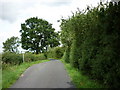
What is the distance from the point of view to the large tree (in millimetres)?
55688

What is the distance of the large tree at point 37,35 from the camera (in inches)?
2192

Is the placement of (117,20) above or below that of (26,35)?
below

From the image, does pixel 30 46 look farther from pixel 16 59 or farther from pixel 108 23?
pixel 108 23

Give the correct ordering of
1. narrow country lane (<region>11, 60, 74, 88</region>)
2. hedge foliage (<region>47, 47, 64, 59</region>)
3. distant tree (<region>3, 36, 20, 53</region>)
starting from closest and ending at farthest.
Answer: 1. narrow country lane (<region>11, 60, 74, 88</region>)
2. hedge foliage (<region>47, 47, 64, 59</region>)
3. distant tree (<region>3, 36, 20, 53</region>)

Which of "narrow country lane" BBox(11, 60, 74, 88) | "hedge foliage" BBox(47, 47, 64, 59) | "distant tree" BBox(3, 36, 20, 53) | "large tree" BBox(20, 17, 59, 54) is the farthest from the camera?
"distant tree" BBox(3, 36, 20, 53)

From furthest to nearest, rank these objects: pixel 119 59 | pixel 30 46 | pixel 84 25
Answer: pixel 30 46, pixel 84 25, pixel 119 59

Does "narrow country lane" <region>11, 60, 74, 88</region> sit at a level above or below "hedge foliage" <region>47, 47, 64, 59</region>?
below

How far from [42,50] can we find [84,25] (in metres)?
42.7

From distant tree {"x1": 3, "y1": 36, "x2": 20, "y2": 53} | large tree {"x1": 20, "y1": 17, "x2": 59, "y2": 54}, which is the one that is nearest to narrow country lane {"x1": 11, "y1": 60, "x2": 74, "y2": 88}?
large tree {"x1": 20, "y1": 17, "x2": 59, "y2": 54}

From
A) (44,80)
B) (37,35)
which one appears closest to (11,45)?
(37,35)

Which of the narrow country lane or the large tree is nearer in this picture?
the narrow country lane

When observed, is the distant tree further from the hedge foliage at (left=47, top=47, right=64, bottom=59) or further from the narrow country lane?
the narrow country lane

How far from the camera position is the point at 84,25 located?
14.5m

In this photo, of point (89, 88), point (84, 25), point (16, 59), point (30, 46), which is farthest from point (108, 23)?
point (30, 46)
